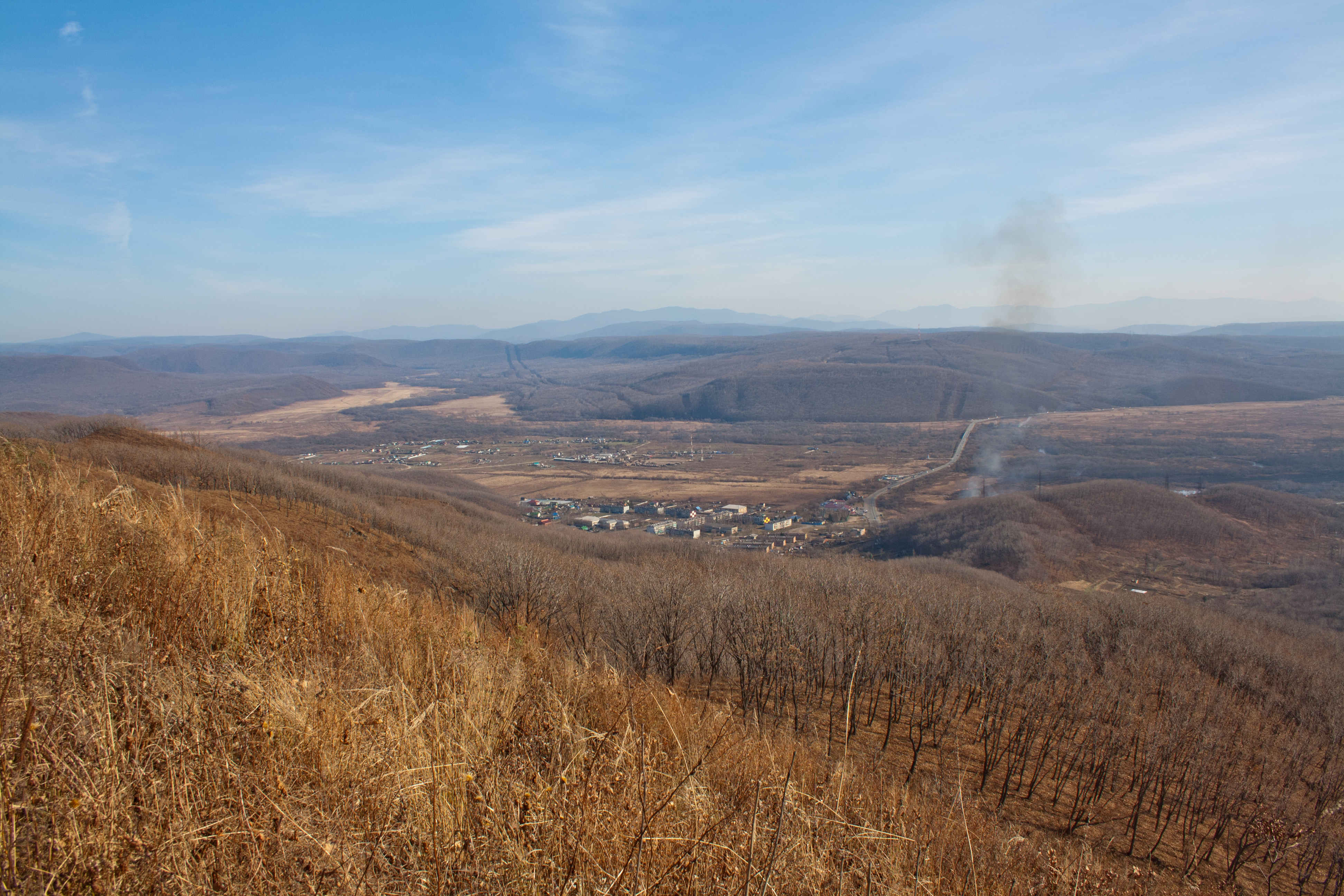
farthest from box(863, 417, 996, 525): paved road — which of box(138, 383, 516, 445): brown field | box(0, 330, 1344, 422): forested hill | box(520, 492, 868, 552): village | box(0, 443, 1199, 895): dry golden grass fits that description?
box(138, 383, 516, 445): brown field

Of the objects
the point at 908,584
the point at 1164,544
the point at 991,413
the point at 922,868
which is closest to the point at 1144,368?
the point at 991,413

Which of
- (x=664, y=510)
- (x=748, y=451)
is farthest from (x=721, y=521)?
(x=748, y=451)

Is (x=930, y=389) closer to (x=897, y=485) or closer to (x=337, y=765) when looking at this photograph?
(x=897, y=485)

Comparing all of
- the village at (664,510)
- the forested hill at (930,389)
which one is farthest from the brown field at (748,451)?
the forested hill at (930,389)

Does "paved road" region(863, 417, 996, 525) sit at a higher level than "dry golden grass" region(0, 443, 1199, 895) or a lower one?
lower

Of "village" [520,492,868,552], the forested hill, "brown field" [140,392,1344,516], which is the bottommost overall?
"village" [520,492,868,552]

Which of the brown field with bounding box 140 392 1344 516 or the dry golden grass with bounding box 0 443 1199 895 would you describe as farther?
the brown field with bounding box 140 392 1344 516

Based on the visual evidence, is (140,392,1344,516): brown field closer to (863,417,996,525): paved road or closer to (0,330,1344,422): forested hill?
(863,417,996,525): paved road

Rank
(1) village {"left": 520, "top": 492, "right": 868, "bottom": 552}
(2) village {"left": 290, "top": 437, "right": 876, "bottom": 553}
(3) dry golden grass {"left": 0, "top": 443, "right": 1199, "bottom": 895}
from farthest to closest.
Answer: (2) village {"left": 290, "top": 437, "right": 876, "bottom": 553}, (1) village {"left": 520, "top": 492, "right": 868, "bottom": 552}, (3) dry golden grass {"left": 0, "top": 443, "right": 1199, "bottom": 895}
